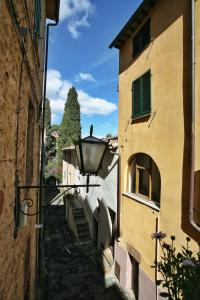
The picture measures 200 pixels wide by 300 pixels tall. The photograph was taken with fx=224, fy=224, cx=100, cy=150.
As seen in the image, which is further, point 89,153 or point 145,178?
point 145,178

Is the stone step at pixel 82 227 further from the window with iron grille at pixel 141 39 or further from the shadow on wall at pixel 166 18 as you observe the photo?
the shadow on wall at pixel 166 18

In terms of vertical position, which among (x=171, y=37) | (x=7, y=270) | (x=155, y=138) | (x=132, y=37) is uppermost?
(x=132, y=37)

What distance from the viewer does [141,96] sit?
7383 mm

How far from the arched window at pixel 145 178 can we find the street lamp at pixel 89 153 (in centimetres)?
268

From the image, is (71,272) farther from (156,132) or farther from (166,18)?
(166,18)

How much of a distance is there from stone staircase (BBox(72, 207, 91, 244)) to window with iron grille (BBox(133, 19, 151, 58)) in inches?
412

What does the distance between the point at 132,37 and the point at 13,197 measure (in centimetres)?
765

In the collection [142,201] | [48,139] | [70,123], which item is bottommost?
[142,201]

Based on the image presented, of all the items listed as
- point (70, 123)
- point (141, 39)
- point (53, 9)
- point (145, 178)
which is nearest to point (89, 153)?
point (145, 178)

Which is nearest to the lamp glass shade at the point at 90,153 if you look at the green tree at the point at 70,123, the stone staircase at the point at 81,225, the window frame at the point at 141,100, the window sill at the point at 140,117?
the window sill at the point at 140,117

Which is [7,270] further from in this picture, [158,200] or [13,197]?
[158,200]

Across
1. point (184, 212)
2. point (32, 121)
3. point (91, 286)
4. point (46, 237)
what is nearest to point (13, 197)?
point (32, 121)

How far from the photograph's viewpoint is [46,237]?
14.1 m

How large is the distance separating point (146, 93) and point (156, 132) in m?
1.44
